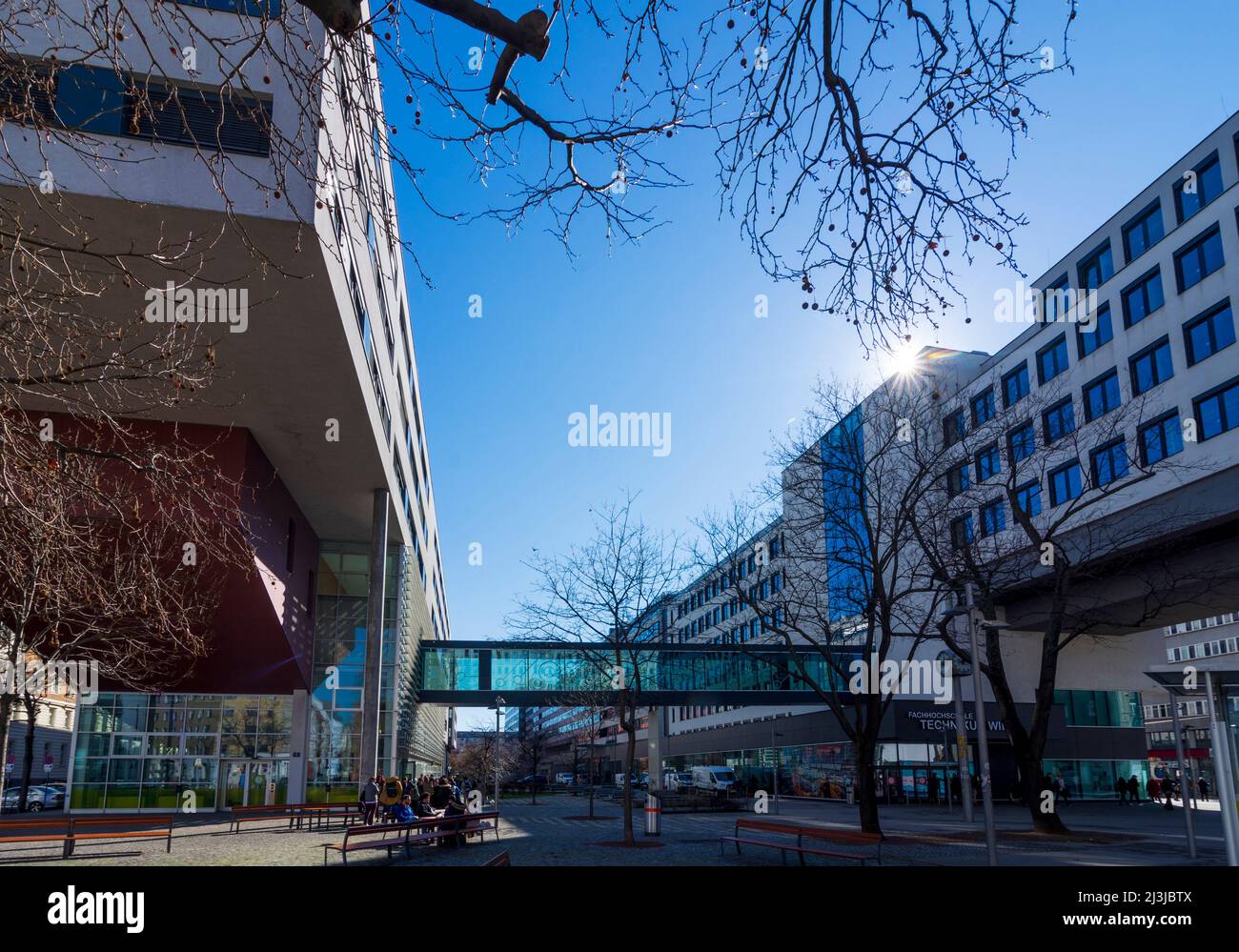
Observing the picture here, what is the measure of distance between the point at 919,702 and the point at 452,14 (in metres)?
45.4

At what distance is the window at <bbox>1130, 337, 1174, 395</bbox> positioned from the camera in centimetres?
3400

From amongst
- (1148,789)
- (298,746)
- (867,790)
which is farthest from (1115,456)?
(298,746)

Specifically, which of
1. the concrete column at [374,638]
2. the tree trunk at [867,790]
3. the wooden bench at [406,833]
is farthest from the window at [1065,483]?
the wooden bench at [406,833]

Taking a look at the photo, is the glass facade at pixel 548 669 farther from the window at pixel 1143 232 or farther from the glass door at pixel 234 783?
the window at pixel 1143 232

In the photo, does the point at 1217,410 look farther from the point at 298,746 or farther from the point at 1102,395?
the point at 298,746

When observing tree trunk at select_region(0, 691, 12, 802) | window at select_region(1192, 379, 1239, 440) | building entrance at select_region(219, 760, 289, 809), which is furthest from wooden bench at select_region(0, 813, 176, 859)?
window at select_region(1192, 379, 1239, 440)

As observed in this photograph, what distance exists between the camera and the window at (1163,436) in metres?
32.6

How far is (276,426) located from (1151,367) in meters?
29.4

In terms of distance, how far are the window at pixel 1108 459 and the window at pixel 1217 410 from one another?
258cm

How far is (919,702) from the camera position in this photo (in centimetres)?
4578

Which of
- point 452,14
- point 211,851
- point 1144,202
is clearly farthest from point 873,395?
point 452,14

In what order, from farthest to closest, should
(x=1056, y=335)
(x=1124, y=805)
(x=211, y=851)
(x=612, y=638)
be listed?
1. (x=1124, y=805)
2. (x=1056, y=335)
3. (x=612, y=638)
4. (x=211, y=851)

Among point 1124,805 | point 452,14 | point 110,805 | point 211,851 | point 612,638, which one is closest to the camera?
point 452,14
